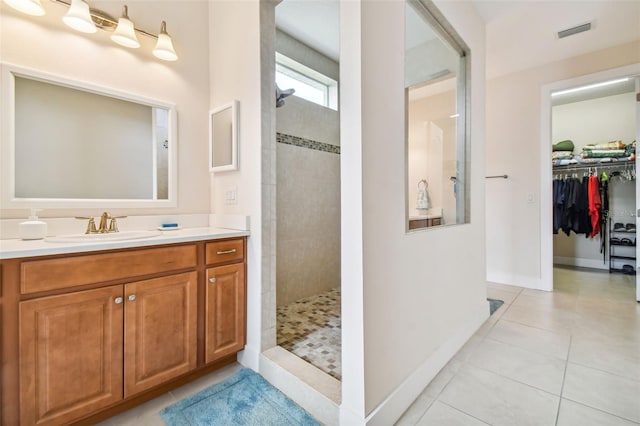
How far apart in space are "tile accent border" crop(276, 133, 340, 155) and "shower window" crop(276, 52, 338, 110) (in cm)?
48

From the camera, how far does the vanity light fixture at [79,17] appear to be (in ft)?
5.03

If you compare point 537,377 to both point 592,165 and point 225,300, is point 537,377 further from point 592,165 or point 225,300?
point 592,165

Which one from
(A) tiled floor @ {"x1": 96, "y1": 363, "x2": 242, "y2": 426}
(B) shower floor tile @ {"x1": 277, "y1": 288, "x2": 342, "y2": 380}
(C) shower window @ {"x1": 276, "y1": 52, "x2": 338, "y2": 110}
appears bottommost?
(A) tiled floor @ {"x1": 96, "y1": 363, "x2": 242, "y2": 426}

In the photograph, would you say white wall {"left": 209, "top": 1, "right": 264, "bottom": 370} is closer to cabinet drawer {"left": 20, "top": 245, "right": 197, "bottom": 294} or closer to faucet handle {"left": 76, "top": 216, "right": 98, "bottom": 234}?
cabinet drawer {"left": 20, "top": 245, "right": 197, "bottom": 294}

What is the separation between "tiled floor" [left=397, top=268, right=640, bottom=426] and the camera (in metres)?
1.35

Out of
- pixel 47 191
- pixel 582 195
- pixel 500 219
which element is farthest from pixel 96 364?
pixel 582 195

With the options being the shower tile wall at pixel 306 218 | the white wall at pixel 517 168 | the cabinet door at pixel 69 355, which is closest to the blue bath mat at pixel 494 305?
the white wall at pixel 517 168

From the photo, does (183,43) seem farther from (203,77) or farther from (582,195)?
(582,195)

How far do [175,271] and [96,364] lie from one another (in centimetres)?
49

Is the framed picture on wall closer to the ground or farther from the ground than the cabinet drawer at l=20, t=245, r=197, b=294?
farther from the ground

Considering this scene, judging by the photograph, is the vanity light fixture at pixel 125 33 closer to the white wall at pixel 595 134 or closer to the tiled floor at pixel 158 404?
the tiled floor at pixel 158 404

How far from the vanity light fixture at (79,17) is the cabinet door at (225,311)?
1.52 metres

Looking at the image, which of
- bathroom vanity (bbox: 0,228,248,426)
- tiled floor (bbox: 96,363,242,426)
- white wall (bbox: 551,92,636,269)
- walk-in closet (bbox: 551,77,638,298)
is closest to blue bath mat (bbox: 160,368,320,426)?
tiled floor (bbox: 96,363,242,426)

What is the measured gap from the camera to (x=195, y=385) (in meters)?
1.61
